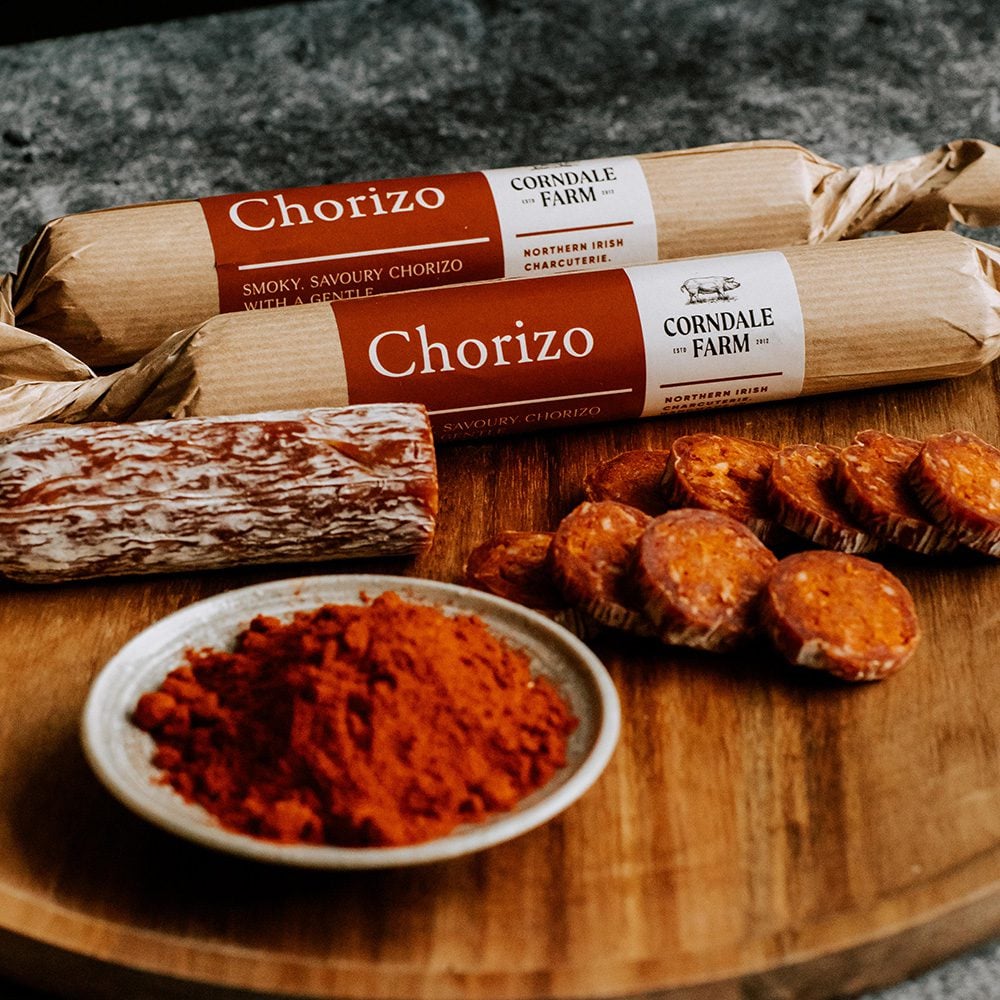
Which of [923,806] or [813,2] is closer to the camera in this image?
[923,806]

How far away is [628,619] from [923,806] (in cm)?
43

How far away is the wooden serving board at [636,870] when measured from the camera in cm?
147

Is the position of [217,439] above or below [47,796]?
above

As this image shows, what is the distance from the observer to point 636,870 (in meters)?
1.56

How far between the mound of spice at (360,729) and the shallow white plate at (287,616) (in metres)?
0.02

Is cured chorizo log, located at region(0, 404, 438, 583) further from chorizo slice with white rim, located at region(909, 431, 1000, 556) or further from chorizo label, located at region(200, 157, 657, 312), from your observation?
chorizo slice with white rim, located at region(909, 431, 1000, 556)

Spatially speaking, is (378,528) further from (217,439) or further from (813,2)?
(813,2)

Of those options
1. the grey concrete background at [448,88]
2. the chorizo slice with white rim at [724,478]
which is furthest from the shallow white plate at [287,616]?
the grey concrete background at [448,88]

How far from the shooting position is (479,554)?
77.8 inches

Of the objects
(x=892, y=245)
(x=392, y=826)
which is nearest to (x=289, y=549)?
(x=392, y=826)

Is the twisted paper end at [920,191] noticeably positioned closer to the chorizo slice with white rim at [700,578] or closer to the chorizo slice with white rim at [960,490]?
the chorizo slice with white rim at [960,490]

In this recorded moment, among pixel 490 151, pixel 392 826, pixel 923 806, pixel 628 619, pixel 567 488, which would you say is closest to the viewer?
pixel 392 826

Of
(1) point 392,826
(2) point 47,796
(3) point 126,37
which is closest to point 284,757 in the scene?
(1) point 392,826

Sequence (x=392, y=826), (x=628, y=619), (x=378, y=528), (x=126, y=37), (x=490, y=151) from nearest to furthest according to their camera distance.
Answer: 1. (x=392, y=826)
2. (x=628, y=619)
3. (x=378, y=528)
4. (x=490, y=151)
5. (x=126, y=37)
